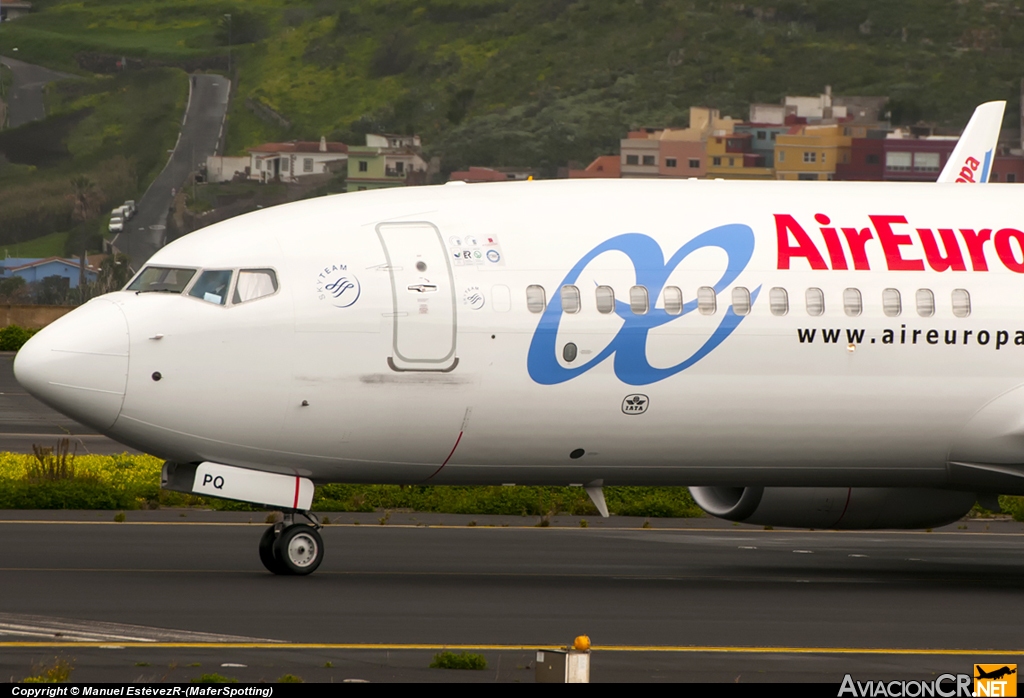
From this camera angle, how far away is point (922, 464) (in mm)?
21141

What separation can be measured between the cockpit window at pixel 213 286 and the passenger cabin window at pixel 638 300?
466cm

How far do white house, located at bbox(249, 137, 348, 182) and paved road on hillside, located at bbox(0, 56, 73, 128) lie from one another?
2596cm

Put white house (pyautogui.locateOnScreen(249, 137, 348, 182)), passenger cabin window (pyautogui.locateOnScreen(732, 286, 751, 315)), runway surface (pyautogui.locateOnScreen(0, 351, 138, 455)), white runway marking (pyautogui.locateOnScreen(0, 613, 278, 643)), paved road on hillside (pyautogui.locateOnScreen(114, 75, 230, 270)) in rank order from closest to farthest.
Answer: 1. white runway marking (pyautogui.locateOnScreen(0, 613, 278, 643))
2. passenger cabin window (pyautogui.locateOnScreen(732, 286, 751, 315))
3. runway surface (pyautogui.locateOnScreen(0, 351, 138, 455))
4. paved road on hillside (pyautogui.locateOnScreen(114, 75, 230, 270))
5. white house (pyautogui.locateOnScreen(249, 137, 348, 182))

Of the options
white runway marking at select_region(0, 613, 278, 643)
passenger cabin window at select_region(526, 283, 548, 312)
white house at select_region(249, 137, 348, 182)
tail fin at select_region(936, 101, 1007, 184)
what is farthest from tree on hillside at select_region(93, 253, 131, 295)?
white runway marking at select_region(0, 613, 278, 643)

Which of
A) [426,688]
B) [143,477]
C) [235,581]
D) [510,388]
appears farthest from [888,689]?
[143,477]

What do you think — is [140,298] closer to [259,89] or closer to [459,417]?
[459,417]

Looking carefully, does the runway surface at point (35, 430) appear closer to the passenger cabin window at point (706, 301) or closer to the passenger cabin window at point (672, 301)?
the passenger cabin window at point (672, 301)

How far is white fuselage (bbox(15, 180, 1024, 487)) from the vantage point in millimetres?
18875

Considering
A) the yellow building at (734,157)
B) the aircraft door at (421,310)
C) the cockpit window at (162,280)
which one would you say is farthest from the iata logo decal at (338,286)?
the yellow building at (734,157)

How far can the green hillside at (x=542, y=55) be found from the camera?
176375 millimetres

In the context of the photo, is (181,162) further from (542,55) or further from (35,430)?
(35,430)

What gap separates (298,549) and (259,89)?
166746mm

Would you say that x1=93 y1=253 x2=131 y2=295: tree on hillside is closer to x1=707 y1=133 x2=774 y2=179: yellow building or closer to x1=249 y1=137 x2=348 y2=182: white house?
x1=249 y1=137 x2=348 y2=182: white house

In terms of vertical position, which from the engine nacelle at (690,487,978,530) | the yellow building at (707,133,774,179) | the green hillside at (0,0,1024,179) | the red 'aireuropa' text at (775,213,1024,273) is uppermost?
the green hillside at (0,0,1024,179)
